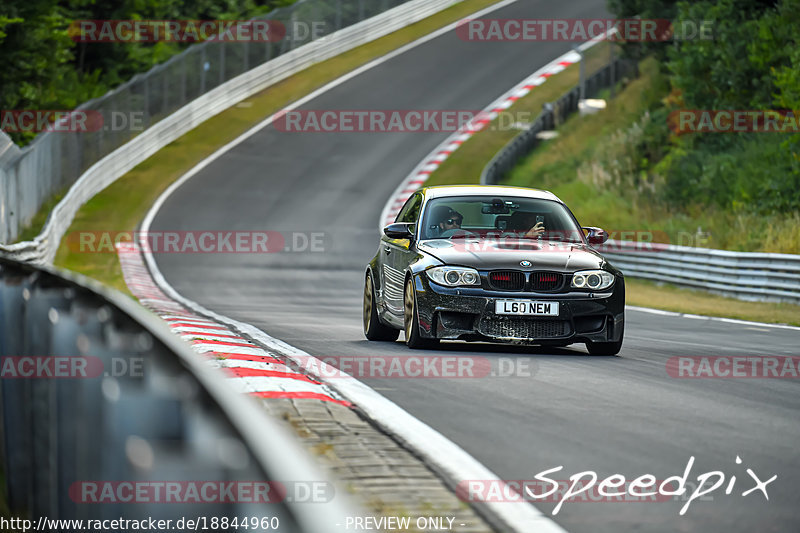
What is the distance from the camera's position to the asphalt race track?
5.58 metres

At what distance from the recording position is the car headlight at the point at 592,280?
1075cm

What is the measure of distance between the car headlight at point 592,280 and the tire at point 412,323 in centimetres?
A: 133

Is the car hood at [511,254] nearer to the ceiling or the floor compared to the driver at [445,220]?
nearer to the floor

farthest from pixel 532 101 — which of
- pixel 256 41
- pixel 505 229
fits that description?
pixel 505 229

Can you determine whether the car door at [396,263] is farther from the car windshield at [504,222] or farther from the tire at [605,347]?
the tire at [605,347]

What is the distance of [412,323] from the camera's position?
11.0 m

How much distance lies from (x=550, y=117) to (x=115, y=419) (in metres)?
39.6

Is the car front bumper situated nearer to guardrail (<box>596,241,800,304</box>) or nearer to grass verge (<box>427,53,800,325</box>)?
grass verge (<box>427,53,800,325</box>)

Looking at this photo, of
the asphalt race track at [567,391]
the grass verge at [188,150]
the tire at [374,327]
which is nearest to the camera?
the asphalt race track at [567,391]

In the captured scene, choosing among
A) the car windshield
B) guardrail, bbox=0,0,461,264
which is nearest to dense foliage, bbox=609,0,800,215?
guardrail, bbox=0,0,461,264

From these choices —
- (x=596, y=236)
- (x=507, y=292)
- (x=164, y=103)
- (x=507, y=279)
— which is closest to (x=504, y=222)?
(x=596, y=236)

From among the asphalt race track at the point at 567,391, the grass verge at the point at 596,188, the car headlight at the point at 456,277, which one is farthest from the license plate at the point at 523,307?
the grass verge at the point at 596,188

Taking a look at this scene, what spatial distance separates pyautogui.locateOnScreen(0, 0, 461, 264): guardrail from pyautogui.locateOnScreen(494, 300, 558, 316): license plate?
7674 millimetres

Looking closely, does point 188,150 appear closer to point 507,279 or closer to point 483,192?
point 483,192
